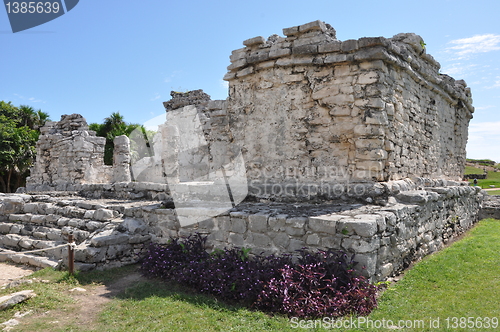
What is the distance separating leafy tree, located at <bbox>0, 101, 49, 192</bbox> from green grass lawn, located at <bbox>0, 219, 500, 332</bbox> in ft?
59.3

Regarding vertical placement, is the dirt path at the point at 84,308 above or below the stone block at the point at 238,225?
below

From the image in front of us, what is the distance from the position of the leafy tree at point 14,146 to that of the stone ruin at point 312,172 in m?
13.9

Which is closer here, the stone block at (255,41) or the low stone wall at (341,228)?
the low stone wall at (341,228)

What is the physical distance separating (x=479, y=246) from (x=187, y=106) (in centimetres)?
1380

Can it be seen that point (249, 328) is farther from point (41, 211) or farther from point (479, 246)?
point (41, 211)

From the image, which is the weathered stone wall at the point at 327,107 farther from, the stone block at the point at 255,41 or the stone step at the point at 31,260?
the stone step at the point at 31,260

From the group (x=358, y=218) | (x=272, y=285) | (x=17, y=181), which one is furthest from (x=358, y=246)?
(x=17, y=181)

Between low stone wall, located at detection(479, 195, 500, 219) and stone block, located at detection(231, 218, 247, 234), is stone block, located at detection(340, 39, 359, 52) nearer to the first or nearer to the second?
stone block, located at detection(231, 218, 247, 234)

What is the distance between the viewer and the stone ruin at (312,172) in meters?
4.96

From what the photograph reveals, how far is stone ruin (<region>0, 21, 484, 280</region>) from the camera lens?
4961mm

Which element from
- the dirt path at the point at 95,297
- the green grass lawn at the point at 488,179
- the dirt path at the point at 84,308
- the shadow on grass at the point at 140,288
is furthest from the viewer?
the green grass lawn at the point at 488,179

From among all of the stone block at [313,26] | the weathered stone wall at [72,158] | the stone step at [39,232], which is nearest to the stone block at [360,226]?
the stone block at [313,26]

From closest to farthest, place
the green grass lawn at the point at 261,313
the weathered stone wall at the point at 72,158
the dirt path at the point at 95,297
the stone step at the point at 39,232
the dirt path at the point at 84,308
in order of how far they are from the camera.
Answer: the green grass lawn at the point at 261,313
the dirt path at the point at 84,308
the dirt path at the point at 95,297
the stone step at the point at 39,232
the weathered stone wall at the point at 72,158

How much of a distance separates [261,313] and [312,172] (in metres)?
2.99
